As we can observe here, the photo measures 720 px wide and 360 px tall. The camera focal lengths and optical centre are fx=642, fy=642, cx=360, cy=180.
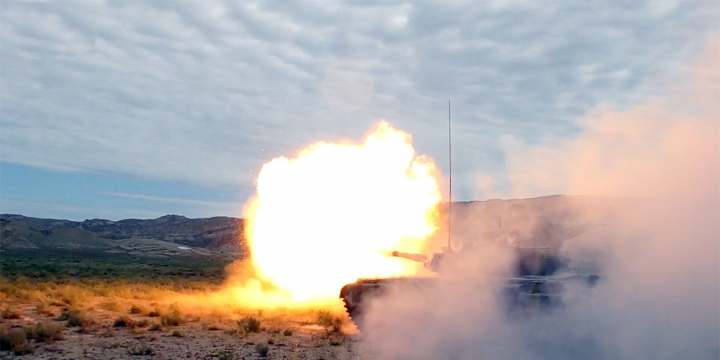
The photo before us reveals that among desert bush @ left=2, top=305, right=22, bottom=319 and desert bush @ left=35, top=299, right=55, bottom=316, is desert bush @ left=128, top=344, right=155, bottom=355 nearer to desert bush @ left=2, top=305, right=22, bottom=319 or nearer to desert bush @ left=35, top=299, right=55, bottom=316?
desert bush @ left=2, top=305, right=22, bottom=319

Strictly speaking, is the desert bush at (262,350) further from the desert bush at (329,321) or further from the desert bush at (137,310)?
the desert bush at (137,310)

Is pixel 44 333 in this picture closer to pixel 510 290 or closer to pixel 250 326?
pixel 250 326

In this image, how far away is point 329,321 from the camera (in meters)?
20.1

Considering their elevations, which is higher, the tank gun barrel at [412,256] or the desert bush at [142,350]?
the tank gun barrel at [412,256]

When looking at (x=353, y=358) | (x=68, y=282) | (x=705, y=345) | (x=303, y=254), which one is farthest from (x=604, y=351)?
(x=68, y=282)

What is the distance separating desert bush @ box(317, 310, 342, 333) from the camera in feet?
61.6

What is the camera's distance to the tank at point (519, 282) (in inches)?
549

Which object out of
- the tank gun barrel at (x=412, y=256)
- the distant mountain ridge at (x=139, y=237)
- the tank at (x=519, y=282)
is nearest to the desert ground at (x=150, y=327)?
the tank at (x=519, y=282)

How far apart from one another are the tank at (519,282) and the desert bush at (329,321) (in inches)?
67.5

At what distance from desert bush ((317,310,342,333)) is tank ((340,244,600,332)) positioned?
1.72 meters

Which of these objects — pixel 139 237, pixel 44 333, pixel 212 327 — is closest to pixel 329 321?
pixel 212 327

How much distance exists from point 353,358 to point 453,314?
2.49m

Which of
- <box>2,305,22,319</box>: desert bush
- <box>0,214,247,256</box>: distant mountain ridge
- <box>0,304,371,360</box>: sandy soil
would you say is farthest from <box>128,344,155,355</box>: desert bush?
<box>0,214,247,256</box>: distant mountain ridge

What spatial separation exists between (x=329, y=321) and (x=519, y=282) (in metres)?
7.42
